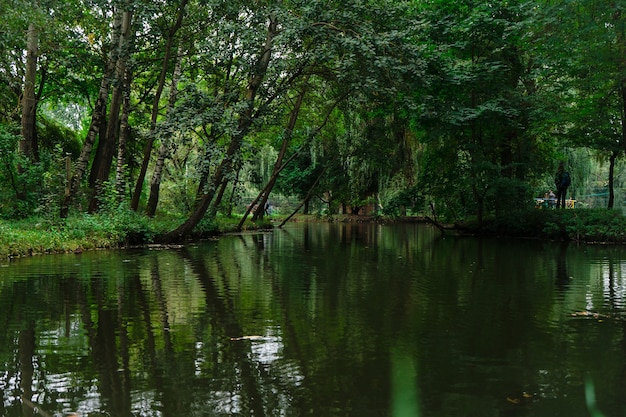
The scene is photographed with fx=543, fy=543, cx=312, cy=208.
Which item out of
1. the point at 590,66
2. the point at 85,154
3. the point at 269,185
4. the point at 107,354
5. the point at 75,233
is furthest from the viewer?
the point at 269,185

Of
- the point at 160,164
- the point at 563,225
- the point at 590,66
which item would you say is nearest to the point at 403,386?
the point at 590,66

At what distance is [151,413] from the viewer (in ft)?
10.5

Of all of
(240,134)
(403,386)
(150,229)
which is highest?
(240,134)

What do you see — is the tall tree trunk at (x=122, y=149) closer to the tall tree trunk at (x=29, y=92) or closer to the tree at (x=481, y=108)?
the tall tree trunk at (x=29, y=92)

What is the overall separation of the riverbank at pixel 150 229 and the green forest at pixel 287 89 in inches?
3.6

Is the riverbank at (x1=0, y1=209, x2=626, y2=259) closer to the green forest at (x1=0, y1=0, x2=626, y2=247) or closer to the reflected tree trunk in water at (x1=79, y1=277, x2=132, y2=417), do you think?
the green forest at (x1=0, y1=0, x2=626, y2=247)

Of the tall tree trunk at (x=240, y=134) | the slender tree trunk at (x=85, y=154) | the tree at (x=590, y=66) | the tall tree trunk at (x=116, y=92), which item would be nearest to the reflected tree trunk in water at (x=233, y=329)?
the tall tree trunk at (x=240, y=134)

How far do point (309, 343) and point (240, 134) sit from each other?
1133 centimetres

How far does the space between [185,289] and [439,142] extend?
17.6 metres

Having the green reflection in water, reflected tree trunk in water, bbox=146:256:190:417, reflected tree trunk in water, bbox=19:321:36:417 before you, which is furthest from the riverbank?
the green reflection in water

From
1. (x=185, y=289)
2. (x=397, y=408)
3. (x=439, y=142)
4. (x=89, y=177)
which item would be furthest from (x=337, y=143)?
(x=397, y=408)

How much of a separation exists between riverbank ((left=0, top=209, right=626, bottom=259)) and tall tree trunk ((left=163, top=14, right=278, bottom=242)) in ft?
2.53

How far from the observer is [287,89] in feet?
60.1

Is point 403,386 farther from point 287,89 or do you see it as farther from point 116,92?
point 287,89
